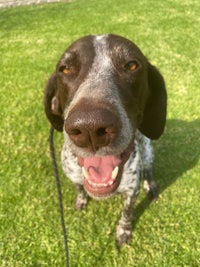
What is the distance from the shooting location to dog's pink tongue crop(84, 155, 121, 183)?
338 cm

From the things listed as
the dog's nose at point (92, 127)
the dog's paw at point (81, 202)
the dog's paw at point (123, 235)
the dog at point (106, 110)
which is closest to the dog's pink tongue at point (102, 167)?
the dog at point (106, 110)

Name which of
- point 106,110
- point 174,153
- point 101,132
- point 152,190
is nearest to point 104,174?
point 101,132

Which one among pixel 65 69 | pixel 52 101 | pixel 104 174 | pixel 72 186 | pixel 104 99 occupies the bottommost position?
pixel 72 186

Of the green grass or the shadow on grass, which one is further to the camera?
the shadow on grass

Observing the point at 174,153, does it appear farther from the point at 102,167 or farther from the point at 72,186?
the point at 102,167

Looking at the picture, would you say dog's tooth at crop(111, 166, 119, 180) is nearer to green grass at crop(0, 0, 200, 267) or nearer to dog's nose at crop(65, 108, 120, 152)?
dog's nose at crop(65, 108, 120, 152)

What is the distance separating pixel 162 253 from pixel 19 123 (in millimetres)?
3241

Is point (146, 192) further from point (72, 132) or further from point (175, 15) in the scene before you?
point (175, 15)

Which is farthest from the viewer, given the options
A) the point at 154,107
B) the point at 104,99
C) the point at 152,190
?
the point at 152,190

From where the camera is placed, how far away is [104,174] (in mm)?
3395

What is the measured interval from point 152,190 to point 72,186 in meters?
1.09

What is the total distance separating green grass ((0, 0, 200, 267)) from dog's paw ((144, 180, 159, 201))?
92 millimetres

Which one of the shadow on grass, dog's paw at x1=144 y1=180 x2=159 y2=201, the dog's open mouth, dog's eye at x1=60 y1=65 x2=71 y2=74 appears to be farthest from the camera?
the shadow on grass

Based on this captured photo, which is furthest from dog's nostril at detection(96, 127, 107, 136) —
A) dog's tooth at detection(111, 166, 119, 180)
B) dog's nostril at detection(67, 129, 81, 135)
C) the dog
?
dog's tooth at detection(111, 166, 119, 180)
